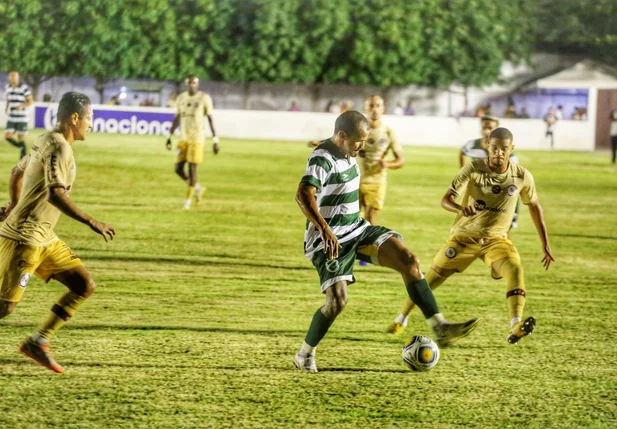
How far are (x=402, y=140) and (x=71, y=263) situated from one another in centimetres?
3911

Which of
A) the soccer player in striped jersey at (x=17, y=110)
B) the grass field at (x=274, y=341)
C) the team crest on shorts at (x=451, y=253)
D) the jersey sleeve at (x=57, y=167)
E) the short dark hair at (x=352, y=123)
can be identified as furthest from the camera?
the soccer player in striped jersey at (x=17, y=110)

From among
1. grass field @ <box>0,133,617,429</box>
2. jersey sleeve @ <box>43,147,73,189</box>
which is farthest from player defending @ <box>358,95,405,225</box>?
jersey sleeve @ <box>43,147,73,189</box>

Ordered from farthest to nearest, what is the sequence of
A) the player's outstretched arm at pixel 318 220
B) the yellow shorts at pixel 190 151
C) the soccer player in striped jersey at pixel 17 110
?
the soccer player in striped jersey at pixel 17 110 → the yellow shorts at pixel 190 151 → the player's outstretched arm at pixel 318 220

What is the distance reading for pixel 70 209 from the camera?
676cm

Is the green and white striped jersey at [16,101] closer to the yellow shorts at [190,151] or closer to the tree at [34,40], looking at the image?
the yellow shorts at [190,151]

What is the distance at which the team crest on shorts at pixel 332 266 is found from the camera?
7484mm

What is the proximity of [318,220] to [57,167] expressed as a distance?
180 cm

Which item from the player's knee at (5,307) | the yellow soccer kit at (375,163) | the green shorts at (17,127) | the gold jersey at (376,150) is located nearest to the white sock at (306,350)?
the player's knee at (5,307)

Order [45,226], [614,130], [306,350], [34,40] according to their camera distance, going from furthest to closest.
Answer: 1. [34,40]
2. [614,130]
3. [306,350]
4. [45,226]

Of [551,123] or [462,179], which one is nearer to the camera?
[462,179]

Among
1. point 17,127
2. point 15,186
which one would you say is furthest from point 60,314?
point 17,127

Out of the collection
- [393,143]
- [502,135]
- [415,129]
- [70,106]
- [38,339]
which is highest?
[70,106]

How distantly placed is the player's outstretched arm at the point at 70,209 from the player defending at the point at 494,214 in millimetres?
3070

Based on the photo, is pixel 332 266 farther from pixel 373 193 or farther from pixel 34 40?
pixel 34 40
